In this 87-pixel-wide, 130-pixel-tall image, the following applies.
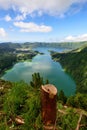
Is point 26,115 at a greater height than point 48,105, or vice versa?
point 48,105

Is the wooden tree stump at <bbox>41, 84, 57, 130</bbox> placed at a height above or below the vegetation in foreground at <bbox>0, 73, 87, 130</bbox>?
above

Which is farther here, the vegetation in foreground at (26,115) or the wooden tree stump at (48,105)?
the vegetation in foreground at (26,115)

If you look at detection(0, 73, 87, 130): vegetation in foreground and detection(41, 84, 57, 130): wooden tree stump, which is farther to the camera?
detection(0, 73, 87, 130): vegetation in foreground

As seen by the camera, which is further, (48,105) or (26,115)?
(26,115)

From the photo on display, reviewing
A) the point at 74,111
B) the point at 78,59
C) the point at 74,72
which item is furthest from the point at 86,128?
the point at 78,59

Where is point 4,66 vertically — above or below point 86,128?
Result: below

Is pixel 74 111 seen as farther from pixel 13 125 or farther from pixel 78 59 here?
pixel 78 59

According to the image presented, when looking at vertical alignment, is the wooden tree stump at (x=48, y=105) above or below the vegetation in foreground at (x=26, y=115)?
above

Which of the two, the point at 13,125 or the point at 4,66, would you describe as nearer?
the point at 13,125
